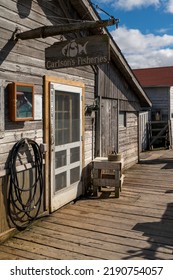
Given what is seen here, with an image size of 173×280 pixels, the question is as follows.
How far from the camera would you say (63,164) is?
6074 mm

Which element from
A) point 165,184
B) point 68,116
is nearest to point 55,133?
point 68,116

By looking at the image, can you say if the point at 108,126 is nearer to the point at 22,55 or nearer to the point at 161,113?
the point at 22,55

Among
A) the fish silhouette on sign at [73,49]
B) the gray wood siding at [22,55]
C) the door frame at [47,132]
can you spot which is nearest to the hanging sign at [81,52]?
the fish silhouette on sign at [73,49]

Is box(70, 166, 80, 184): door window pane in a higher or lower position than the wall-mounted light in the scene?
lower

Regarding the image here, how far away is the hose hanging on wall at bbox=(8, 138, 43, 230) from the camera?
4.61 metres

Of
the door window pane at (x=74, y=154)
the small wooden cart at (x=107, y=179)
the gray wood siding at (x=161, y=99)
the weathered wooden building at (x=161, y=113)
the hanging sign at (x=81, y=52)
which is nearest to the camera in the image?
the hanging sign at (x=81, y=52)

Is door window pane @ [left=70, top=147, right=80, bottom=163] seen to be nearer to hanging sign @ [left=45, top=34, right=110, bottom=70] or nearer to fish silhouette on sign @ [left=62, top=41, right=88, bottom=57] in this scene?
hanging sign @ [left=45, top=34, right=110, bottom=70]

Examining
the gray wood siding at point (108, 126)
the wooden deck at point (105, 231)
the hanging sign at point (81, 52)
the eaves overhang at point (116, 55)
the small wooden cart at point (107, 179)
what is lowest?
the wooden deck at point (105, 231)

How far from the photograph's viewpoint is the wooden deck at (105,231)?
4.09 metres

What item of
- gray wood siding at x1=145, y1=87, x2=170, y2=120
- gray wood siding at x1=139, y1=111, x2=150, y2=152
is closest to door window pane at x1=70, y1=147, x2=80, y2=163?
gray wood siding at x1=139, y1=111, x2=150, y2=152

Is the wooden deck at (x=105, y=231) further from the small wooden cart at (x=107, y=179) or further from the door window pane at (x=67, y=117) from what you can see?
the door window pane at (x=67, y=117)

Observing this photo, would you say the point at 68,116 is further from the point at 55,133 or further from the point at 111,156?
the point at 111,156

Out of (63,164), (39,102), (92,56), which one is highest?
(92,56)

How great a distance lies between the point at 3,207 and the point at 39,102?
1859 millimetres
